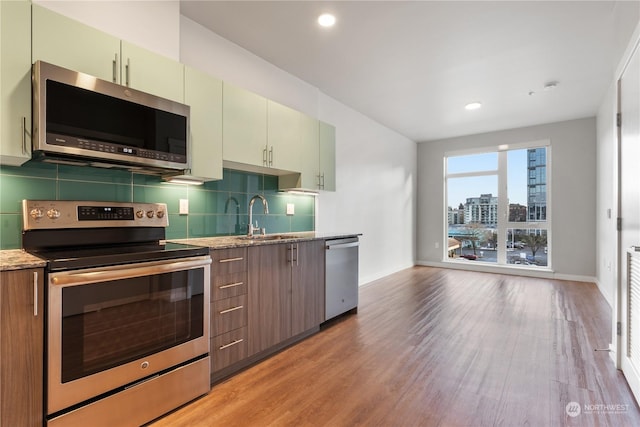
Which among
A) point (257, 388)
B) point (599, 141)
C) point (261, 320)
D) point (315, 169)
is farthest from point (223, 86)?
point (599, 141)

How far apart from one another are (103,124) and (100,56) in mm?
413

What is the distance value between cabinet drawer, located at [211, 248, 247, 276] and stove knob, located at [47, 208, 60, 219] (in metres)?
0.86

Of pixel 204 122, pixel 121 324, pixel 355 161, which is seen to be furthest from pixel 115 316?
pixel 355 161

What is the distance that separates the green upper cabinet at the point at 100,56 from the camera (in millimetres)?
1604

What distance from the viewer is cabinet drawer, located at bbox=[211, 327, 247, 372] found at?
2.06 metres

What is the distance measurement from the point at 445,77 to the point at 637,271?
8.87ft

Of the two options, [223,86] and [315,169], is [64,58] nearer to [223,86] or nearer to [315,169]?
[223,86]

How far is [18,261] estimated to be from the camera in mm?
1357

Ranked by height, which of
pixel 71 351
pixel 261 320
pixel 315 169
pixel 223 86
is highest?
pixel 223 86

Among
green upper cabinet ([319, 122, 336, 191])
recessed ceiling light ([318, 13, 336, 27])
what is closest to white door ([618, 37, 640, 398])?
recessed ceiling light ([318, 13, 336, 27])

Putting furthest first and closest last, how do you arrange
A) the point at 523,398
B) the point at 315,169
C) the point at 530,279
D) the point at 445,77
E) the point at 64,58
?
the point at 530,279
the point at 445,77
the point at 315,169
the point at 523,398
the point at 64,58

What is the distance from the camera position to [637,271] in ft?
6.38

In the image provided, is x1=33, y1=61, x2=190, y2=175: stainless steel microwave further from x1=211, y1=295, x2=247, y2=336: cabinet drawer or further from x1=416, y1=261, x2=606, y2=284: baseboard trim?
x1=416, y1=261, x2=606, y2=284: baseboard trim

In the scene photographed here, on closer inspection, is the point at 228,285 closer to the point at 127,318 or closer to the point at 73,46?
the point at 127,318
